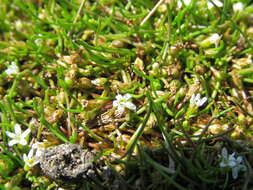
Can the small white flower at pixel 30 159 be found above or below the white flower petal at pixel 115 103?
below

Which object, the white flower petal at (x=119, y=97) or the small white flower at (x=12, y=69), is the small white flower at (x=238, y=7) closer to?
the white flower petal at (x=119, y=97)

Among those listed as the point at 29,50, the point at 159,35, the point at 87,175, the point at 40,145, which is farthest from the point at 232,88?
the point at 29,50

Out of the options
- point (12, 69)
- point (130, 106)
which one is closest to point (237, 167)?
point (130, 106)

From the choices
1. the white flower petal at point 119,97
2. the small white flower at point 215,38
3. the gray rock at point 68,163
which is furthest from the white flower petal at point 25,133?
the small white flower at point 215,38

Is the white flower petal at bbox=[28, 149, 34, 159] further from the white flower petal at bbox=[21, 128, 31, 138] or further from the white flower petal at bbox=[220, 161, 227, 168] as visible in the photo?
the white flower petal at bbox=[220, 161, 227, 168]

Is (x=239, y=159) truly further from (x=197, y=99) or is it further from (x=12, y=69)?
(x=12, y=69)

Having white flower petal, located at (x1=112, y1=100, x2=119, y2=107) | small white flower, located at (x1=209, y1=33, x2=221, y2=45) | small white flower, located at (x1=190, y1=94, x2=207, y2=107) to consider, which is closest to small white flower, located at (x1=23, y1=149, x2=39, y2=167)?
white flower petal, located at (x1=112, y1=100, x2=119, y2=107)
